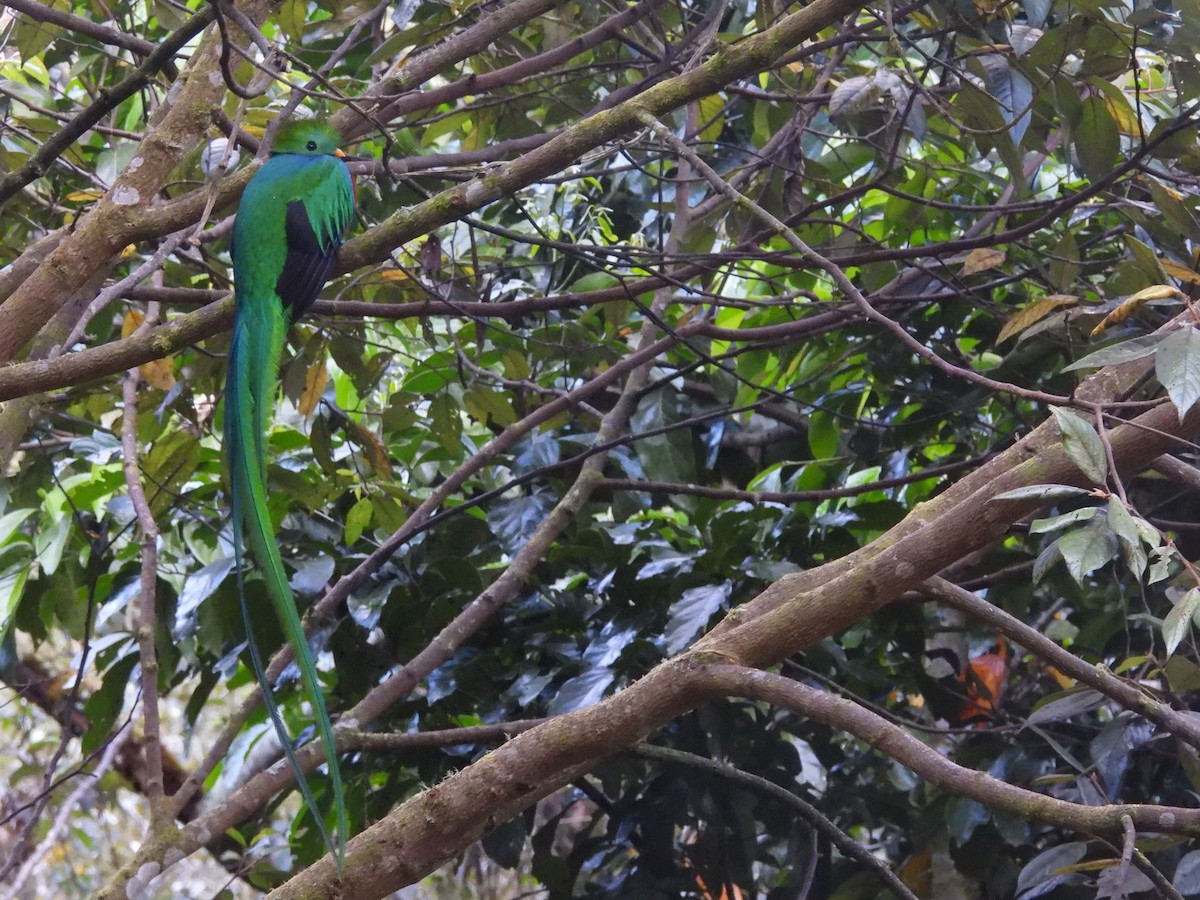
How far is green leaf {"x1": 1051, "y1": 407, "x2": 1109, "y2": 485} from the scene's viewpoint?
1.20 meters

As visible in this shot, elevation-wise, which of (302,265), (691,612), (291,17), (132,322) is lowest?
(691,612)

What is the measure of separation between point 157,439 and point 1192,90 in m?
2.03

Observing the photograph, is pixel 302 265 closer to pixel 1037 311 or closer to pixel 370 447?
pixel 370 447

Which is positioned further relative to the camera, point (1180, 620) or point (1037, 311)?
point (1037, 311)

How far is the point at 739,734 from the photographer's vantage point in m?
2.08

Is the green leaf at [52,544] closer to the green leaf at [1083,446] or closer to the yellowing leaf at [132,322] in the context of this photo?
the yellowing leaf at [132,322]

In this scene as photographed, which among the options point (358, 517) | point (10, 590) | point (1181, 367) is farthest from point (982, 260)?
point (10, 590)

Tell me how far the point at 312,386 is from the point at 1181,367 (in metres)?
1.56

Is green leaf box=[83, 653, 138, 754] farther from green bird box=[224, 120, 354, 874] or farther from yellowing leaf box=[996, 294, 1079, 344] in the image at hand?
yellowing leaf box=[996, 294, 1079, 344]

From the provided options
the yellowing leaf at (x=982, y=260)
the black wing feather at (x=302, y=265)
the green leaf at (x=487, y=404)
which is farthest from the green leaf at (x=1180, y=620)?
the green leaf at (x=487, y=404)

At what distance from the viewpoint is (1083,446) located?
1.21 meters

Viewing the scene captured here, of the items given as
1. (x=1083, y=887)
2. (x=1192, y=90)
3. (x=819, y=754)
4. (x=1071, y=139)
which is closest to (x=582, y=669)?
(x=819, y=754)

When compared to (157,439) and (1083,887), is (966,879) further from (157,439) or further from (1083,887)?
(157,439)

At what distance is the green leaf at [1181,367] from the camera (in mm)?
1210
